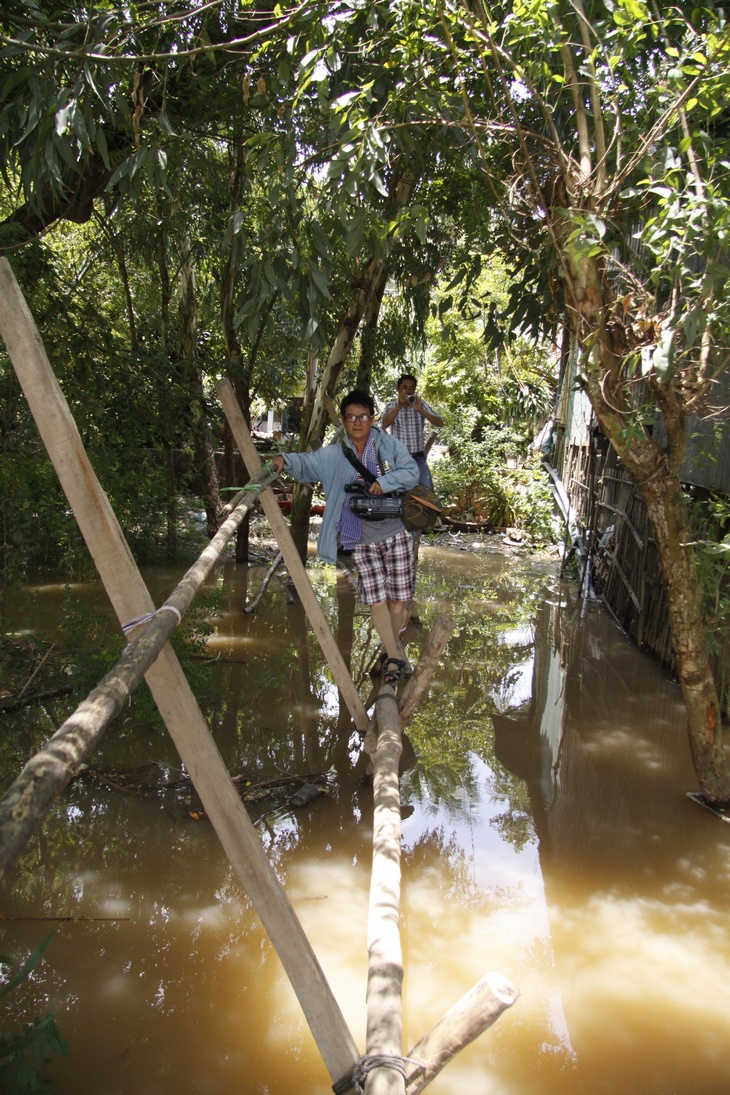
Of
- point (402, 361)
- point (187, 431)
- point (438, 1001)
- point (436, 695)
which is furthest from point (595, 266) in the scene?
point (402, 361)

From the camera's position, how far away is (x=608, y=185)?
3832mm

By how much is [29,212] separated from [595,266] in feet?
→ 12.9

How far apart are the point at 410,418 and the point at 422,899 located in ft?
15.9

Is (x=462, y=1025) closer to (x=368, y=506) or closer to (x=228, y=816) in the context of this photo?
(x=228, y=816)

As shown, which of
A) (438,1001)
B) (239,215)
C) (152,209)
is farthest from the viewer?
(152,209)

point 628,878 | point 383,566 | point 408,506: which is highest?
point 408,506

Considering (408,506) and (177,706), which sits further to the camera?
(408,506)

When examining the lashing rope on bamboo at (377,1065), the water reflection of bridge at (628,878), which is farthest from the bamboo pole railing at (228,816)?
the water reflection of bridge at (628,878)

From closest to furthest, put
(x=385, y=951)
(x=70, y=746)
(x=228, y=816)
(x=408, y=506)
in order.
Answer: (x=70, y=746)
(x=385, y=951)
(x=228, y=816)
(x=408, y=506)

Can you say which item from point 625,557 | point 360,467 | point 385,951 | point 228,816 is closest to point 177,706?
point 228,816

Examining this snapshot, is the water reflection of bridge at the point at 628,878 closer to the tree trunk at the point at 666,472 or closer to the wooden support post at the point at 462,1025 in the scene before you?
the tree trunk at the point at 666,472

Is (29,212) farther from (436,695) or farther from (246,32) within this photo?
(436,695)

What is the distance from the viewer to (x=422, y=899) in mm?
3588

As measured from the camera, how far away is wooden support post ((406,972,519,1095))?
1.50 metres
